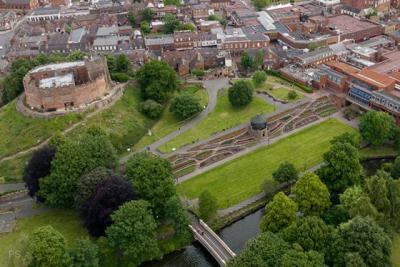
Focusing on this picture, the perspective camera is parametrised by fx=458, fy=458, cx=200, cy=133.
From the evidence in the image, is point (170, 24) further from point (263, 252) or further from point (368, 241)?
point (368, 241)

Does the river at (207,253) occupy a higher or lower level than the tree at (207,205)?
lower

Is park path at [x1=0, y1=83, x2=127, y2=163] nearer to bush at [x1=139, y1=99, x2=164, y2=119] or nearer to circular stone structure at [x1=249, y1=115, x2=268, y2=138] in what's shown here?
bush at [x1=139, y1=99, x2=164, y2=119]

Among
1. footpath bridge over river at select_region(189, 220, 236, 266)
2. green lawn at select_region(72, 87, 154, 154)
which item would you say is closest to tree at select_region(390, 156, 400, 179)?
footpath bridge over river at select_region(189, 220, 236, 266)

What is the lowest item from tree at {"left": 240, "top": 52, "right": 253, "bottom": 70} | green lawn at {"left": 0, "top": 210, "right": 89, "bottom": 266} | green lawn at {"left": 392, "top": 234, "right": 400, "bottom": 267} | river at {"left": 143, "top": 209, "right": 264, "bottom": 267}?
river at {"left": 143, "top": 209, "right": 264, "bottom": 267}

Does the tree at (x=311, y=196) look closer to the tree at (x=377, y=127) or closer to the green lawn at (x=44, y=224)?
the tree at (x=377, y=127)

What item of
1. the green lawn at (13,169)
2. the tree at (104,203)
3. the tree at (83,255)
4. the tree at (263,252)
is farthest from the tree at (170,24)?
the tree at (263,252)

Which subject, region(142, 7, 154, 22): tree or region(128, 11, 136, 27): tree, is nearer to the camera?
region(128, 11, 136, 27): tree
